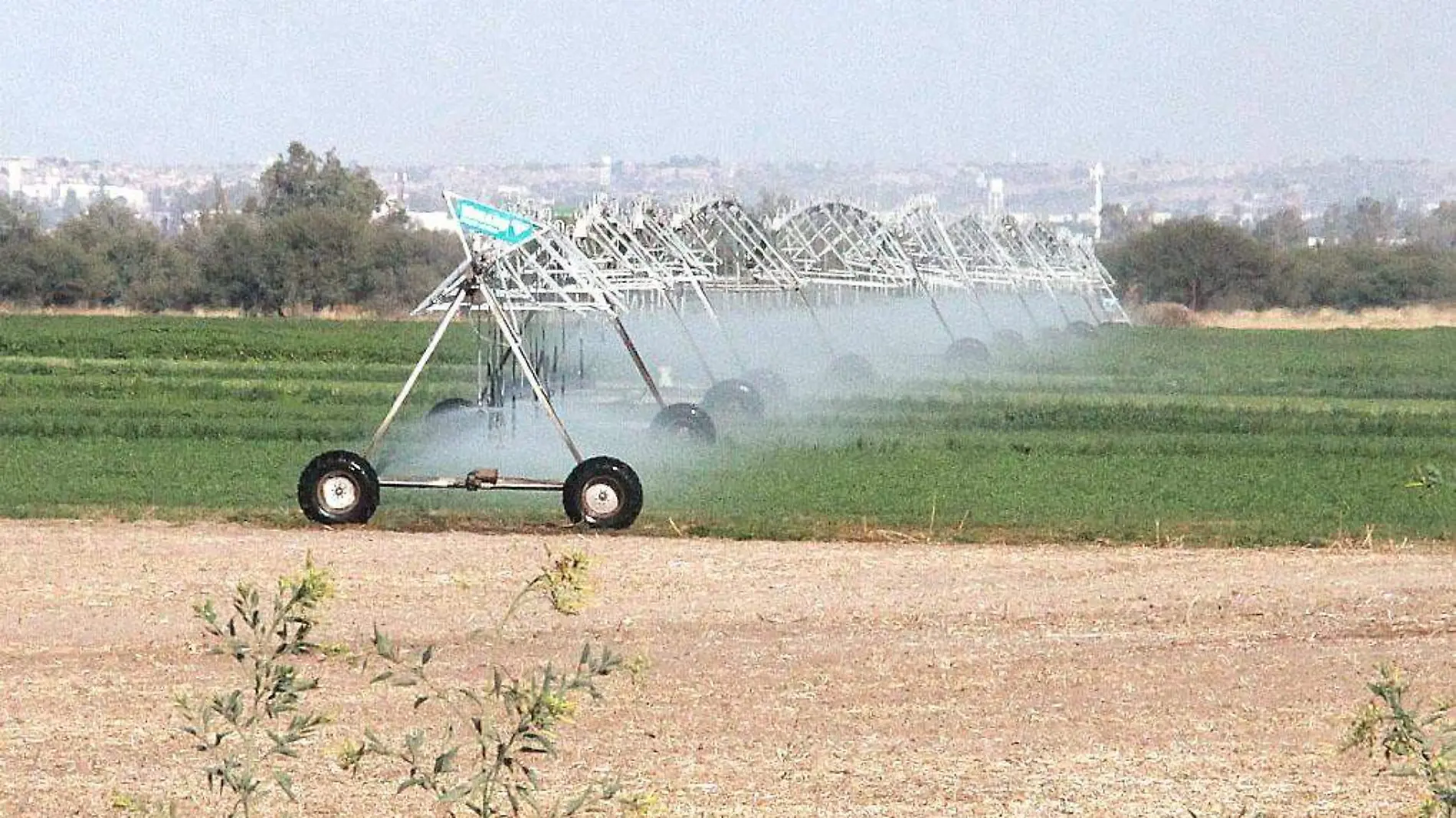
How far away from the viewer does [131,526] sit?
2223cm

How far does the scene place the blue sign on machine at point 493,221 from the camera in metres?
22.4

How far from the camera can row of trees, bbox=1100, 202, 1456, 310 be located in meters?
105

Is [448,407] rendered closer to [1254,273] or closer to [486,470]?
[486,470]

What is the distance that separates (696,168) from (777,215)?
10021 cm

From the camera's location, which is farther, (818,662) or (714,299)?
(714,299)

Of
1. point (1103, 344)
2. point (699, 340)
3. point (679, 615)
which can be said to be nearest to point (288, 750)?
point (679, 615)

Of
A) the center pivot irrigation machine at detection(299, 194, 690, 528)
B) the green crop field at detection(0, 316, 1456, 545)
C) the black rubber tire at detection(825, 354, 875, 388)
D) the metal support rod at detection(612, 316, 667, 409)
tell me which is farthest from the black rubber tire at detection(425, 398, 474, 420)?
the black rubber tire at detection(825, 354, 875, 388)

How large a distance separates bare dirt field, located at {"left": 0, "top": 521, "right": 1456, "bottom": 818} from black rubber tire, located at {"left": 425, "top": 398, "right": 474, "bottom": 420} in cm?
635

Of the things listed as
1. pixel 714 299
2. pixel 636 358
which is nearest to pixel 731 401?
pixel 636 358

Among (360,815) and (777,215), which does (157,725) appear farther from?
(777,215)

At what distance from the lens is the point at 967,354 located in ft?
178

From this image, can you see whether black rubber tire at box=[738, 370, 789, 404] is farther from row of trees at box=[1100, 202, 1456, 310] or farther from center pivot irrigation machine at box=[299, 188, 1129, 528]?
row of trees at box=[1100, 202, 1456, 310]

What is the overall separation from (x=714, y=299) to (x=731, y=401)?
27.2 feet

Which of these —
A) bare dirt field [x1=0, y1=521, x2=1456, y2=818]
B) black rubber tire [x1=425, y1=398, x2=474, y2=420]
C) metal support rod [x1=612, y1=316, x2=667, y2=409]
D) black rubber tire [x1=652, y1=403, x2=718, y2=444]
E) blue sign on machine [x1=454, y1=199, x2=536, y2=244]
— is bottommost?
bare dirt field [x1=0, y1=521, x2=1456, y2=818]
